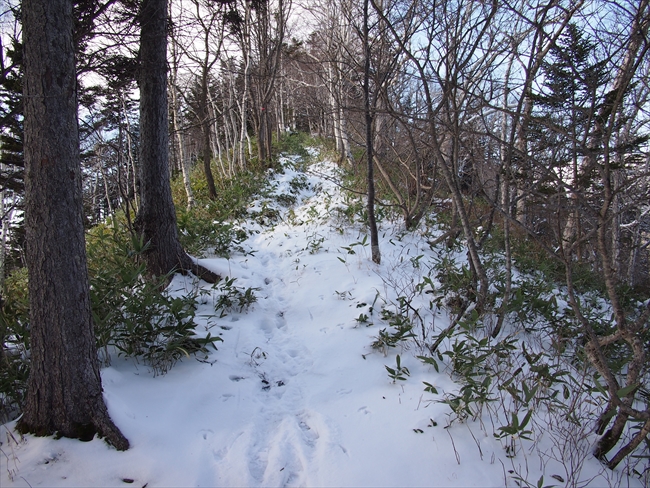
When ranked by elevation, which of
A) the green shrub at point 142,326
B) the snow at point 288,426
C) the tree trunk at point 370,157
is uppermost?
the tree trunk at point 370,157

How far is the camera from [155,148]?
4.11 meters

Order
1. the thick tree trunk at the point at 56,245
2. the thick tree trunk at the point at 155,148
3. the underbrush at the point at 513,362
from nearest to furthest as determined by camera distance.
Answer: the thick tree trunk at the point at 56,245
the underbrush at the point at 513,362
the thick tree trunk at the point at 155,148

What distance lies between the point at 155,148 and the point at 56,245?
8.99 feet

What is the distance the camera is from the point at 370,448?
209 cm

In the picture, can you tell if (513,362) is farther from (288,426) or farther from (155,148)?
(155,148)

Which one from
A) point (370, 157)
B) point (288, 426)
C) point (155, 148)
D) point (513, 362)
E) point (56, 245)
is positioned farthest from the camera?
point (370, 157)

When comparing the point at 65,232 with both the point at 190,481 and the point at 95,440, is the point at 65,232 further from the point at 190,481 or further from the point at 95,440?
the point at 190,481

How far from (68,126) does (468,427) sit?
3.12 m

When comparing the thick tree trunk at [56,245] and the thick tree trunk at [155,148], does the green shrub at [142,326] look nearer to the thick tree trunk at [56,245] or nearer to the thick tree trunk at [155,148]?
the thick tree trunk at [56,245]

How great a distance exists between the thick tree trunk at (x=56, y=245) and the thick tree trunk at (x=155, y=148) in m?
2.27

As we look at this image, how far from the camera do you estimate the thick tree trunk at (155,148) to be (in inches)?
158

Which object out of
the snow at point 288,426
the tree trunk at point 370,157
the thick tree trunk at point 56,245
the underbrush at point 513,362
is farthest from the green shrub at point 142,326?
the tree trunk at point 370,157

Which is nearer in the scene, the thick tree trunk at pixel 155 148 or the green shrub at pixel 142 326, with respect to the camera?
the green shrub at pixel 142 326

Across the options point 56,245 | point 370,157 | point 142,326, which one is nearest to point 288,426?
point 142,326
